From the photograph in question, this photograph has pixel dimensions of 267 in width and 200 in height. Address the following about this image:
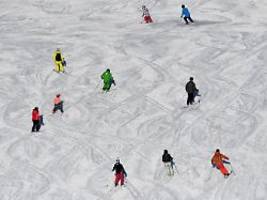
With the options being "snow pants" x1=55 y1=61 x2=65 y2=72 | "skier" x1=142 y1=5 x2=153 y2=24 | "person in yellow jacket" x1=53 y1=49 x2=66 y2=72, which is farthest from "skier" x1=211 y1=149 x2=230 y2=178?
"skier" x1=142 y1=5 x2=153 y2=24

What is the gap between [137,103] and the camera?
27.0 metres

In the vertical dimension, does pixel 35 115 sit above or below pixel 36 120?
above

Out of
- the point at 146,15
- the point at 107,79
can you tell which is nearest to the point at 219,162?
the point at 107,79

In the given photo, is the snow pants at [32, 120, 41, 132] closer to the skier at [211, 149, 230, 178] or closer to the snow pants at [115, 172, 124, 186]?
the snow pants at [115, 172, 124, 186]

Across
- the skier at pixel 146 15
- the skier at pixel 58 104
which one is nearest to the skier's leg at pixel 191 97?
the skier at pixel 58 104

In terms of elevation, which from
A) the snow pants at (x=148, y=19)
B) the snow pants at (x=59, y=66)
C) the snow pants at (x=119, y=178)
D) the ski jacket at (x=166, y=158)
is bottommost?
the snow pants at (x=119, y=178)

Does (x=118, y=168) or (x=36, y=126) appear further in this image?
(x=36, y=126)

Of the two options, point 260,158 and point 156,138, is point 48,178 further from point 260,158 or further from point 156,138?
point 260,158

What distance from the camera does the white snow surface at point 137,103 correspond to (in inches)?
850

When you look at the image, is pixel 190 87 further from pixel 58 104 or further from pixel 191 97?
pixel 58 104

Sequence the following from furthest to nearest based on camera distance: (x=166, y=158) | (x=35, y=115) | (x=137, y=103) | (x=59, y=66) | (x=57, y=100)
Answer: (x=59, y=66), (x=137, y=103), (x=57, y=100), (x=35, y=115), (x=166, y=158)

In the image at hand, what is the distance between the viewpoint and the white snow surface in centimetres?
2159

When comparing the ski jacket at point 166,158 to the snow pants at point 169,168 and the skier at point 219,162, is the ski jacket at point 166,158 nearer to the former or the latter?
the snow pants at point 169,168

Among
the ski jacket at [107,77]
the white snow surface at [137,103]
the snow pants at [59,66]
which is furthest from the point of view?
the snow pants at [59,66]
